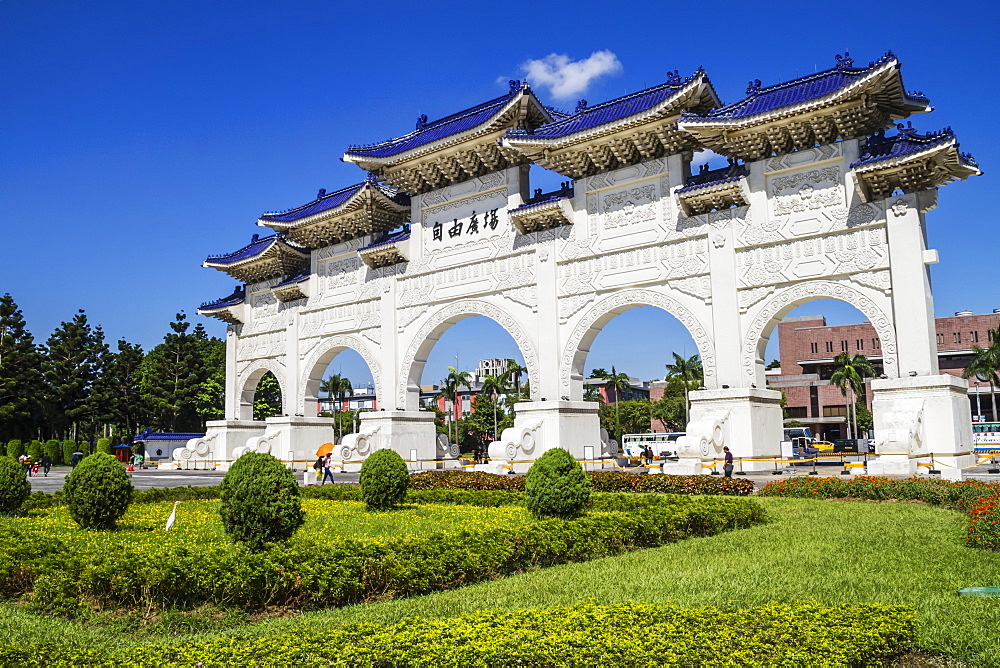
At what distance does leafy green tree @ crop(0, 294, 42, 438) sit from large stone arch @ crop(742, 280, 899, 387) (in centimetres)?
3713

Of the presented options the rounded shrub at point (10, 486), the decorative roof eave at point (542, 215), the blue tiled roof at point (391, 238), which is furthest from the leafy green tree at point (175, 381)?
the rounded shrub at point (10, 486)

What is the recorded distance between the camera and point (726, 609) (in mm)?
4754

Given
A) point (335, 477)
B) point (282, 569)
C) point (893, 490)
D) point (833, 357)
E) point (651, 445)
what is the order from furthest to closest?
point (833, 357)
point (651, 445)
point (335, 477)
point (893, 490)
point (282, 569)

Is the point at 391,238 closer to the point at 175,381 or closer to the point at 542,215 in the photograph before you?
the point at 542,215

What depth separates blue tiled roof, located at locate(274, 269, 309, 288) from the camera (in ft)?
87.3

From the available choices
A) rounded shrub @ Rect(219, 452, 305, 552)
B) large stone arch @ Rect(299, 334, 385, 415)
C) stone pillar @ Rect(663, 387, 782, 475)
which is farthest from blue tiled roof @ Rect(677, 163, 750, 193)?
rounded shrub @ Rect(219, 452, 305, 552)

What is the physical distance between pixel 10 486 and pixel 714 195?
14730 mm

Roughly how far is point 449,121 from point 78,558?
19.0m

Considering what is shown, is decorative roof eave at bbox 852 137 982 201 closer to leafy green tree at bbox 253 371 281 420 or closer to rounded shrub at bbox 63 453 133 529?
rounded shrub at bbox 63 453 133 529

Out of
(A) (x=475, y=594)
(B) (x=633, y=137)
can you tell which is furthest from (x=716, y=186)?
(A) (x=475, y=594)

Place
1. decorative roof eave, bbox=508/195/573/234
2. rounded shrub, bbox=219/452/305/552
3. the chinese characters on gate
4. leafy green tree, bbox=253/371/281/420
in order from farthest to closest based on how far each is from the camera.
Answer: leafy green tree, bbox=253/371/281/420, the chinese characters on gate, decorative roof eave, bbox=508/195/573/234, rounded shrub, bbox=219/452/305/552

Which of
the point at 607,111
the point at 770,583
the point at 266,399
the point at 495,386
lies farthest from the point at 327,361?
the point at 495,386

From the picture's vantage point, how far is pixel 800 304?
54.6 ft

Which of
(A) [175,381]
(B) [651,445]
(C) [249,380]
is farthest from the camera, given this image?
(A) [175,381]
